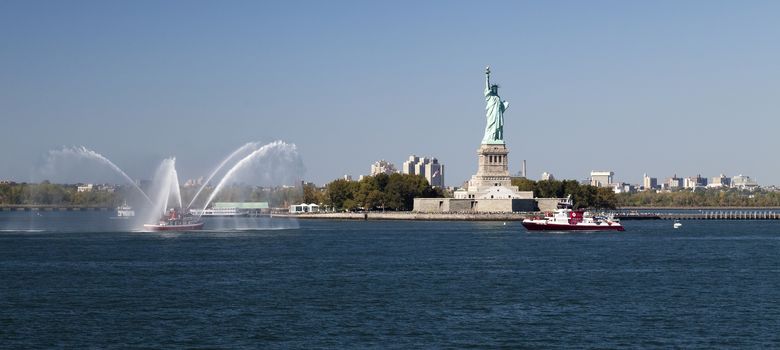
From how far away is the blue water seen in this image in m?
40.7

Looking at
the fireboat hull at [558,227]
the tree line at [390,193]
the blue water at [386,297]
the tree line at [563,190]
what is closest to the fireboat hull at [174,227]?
the blue water at [386,297]

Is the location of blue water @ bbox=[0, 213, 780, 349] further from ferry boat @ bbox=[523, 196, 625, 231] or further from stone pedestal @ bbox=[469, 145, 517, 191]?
stone pedestal @ bbox=[469, 145, 517, 191]

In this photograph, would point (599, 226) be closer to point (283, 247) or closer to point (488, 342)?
point (283, 247)

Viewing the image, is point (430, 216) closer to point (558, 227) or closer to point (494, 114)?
point (494, 114)

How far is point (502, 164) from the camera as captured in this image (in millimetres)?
177000

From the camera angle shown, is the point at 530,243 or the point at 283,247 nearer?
the point at 283,247

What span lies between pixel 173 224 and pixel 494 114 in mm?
73799

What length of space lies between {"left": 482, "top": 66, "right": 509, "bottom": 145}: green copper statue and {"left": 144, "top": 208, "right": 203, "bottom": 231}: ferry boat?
69.3 m

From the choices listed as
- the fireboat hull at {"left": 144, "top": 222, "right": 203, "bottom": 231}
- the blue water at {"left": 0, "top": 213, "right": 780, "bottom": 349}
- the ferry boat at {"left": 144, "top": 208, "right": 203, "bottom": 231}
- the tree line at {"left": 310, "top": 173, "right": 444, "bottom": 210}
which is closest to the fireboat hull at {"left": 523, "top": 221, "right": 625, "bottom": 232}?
the fireboat hull at {"left": 144, "top": 222, "right": 203, "bottom": 231}

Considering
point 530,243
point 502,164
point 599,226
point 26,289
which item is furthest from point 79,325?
point 502,164

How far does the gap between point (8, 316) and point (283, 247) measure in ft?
146

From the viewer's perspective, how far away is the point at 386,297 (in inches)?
2041

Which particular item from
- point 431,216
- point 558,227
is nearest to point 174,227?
point 558,227

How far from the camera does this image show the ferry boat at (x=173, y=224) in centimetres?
11150
